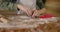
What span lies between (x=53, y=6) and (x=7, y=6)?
34.2 inches

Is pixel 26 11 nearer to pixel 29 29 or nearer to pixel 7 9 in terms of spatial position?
pixel 7 9

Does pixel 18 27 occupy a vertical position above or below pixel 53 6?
above

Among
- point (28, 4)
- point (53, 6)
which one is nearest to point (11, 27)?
point (28, 4)

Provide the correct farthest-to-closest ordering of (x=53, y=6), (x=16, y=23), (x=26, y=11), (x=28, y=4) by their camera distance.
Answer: (x=53, y=6) → (x=28, y=4) → (x=26, y=11) → (x=16, y=23)

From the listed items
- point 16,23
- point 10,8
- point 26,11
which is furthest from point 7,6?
point 16,23

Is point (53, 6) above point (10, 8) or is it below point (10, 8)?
below

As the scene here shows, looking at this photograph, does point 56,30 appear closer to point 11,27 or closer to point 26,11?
point 11,27

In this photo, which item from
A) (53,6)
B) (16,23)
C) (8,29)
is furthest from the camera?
(53,6)

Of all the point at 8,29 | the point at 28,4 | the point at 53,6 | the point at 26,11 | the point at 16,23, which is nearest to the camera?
the point at 8,29

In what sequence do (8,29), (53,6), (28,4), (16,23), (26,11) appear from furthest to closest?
(53,6), (28,4), (26,11), (16,23), (8,29)

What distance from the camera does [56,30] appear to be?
89cm

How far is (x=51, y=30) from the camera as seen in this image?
0.88 m

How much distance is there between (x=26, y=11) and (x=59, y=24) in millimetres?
385

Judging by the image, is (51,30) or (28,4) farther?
(28,4)
